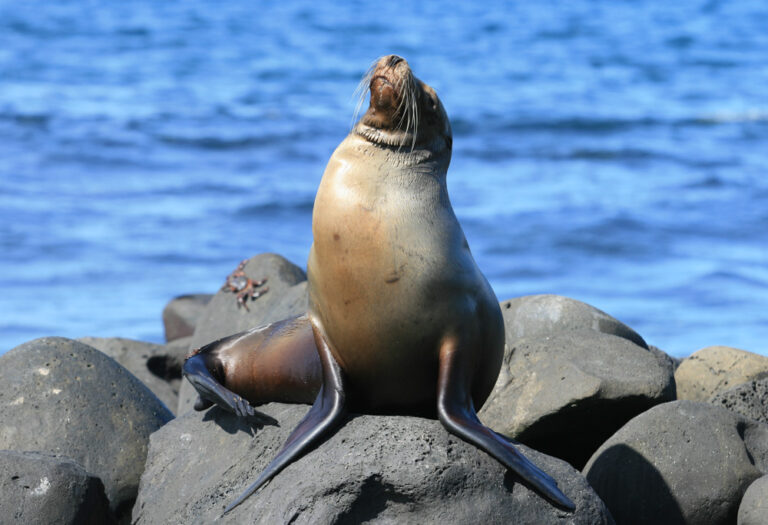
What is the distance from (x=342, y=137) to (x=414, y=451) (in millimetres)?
14365

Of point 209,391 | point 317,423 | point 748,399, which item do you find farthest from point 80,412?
point 748,399

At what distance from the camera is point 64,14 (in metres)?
34.5

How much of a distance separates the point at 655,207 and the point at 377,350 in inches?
415

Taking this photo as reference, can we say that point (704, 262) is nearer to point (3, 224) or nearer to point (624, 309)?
point (624, 309)

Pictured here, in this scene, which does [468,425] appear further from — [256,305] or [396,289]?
[256,305]

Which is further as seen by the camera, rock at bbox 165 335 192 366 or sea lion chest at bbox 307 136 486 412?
rock at bbox 165 335 192 366

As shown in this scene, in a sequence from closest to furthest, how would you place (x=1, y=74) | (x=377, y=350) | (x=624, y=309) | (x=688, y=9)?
(x=377, y=350)
(x=624, y=309)
(x=1, y=74)
(x=688, y=9)

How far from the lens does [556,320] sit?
19.9 ft

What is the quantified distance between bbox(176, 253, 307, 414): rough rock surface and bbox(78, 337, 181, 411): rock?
191mm

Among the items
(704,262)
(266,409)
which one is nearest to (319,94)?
(704,262)

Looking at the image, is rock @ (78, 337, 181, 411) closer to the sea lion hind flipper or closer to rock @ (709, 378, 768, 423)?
the sea lion hind flipper

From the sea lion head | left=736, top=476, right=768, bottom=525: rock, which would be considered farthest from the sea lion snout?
left=736, top=476, right=768, bottom=525: rock

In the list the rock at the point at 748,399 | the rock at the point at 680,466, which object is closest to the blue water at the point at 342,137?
the rock at the point at 748,399

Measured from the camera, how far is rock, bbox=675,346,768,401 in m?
5.88
